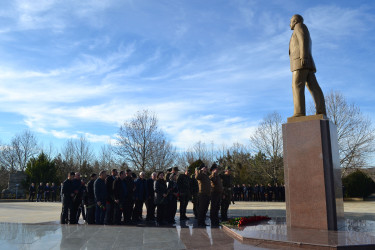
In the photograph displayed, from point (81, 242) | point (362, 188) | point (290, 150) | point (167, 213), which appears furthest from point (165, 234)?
point (362, 188)

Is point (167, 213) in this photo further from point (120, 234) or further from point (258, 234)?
point (258, 234)

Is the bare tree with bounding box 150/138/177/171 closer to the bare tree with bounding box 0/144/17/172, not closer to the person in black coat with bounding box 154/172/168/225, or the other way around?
the person in black coat with bounding box 154/172/168/225

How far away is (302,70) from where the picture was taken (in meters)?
8.64

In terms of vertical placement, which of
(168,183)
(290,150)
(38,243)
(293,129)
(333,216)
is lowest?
(38,243)

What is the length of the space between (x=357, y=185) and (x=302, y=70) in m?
20.8

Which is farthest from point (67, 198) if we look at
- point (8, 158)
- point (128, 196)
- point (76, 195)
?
point (8, 158)

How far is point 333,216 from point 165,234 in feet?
13.7

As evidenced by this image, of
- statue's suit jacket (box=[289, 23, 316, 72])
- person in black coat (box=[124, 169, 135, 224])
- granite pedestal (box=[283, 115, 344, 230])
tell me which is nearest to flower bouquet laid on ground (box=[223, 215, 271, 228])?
granite pedestal (box=[283, 115, 344, 230])

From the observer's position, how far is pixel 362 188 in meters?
25.2

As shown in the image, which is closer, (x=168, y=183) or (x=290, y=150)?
(x=290, y=150)

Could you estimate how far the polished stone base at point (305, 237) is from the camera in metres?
5.64

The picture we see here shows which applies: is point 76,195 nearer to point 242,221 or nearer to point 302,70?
point 242,221

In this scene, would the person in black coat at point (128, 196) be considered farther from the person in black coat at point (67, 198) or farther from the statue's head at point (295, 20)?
the statue's head at point (295, 20)

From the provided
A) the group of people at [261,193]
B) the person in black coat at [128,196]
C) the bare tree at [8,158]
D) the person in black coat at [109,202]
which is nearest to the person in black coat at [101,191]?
the person in black coat at [109,202]
